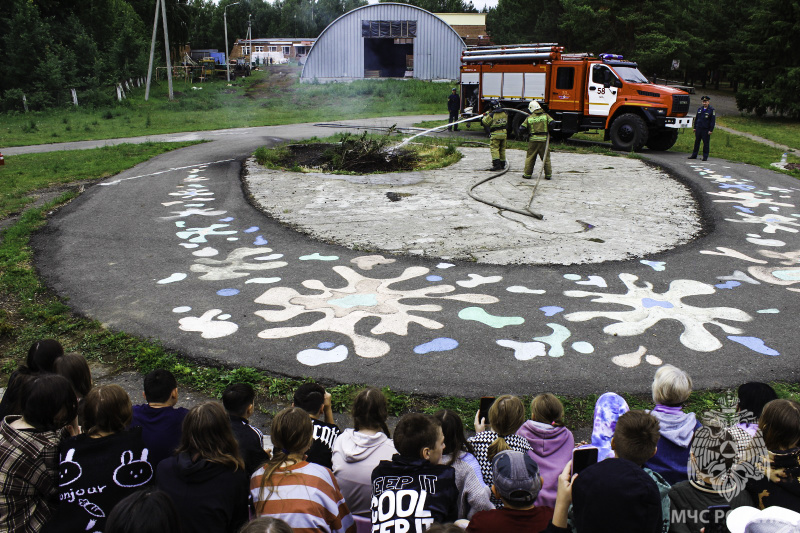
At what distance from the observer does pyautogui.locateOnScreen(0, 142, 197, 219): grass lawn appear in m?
12.3

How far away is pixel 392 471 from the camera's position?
112 inches

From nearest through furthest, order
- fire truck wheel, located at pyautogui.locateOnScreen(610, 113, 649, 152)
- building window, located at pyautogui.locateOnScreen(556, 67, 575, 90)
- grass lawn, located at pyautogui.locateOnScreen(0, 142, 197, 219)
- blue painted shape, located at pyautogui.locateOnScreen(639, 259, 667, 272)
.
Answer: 1. blue painted shape, located at pyautogui.locateOnScreen(639, 259, 667, 272)
2. grass lawn, located at pyautogui.locateOnScreen(0, 142, 197, 219)
3. fire truck wheel, located at pyautogui.locateOnScreen(610, 113, 649, 152)
4. building window, located at pyautogui.locateOnScreen(556, 67, 575, 90)

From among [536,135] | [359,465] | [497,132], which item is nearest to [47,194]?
[497,132]

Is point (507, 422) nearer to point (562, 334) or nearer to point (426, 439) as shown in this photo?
point (426, 439)

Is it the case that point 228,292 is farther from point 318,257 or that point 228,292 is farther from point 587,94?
point 587,94

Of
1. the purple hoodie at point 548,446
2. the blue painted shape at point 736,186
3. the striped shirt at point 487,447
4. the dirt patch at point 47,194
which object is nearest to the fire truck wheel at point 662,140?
the blue painted shape at point 736,186

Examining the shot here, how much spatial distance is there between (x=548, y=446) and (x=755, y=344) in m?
3.66

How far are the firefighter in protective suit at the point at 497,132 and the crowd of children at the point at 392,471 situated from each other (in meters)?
11.6

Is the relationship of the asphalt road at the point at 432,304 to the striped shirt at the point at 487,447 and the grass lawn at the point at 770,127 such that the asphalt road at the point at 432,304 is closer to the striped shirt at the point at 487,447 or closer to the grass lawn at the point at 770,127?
the striped shirt at the point at 487,447

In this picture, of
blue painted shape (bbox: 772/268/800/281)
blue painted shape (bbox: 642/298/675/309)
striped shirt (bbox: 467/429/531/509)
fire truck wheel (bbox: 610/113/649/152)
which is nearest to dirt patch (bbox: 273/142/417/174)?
fire truck wheel (bbox: 610/113/649/152)

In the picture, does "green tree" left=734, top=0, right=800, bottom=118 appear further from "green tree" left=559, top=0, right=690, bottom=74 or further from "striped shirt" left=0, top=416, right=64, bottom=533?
"striped shirt" left=0, top=416, right=64, bottom=533

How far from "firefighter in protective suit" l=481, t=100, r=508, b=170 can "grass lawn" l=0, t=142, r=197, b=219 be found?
9.26 m

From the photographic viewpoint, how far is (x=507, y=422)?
328 centimetres

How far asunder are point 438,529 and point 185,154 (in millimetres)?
17025
